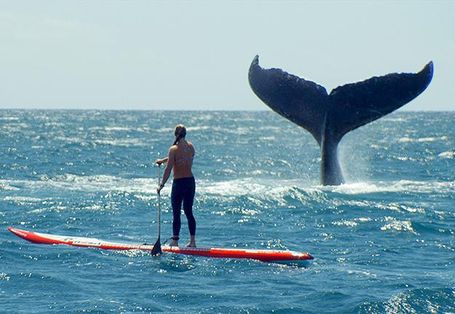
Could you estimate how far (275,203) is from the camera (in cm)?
1662

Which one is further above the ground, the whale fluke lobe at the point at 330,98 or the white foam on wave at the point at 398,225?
the whale fluke lobe at the point at 330,98

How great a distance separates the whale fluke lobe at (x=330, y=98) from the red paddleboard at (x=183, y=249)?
504 cm

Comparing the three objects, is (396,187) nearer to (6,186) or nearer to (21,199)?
(21,199)

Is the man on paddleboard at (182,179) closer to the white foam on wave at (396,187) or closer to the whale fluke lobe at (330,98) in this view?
the whale fluke lobe at (330,98)

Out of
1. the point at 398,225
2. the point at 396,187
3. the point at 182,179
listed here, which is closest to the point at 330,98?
the point at 398,225

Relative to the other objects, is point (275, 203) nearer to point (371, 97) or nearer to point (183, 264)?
point (371, 97)

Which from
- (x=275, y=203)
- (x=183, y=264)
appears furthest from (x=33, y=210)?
(x=183, y=264)

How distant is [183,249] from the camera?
35.2 ft

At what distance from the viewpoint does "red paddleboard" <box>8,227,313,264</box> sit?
10164 millimetres

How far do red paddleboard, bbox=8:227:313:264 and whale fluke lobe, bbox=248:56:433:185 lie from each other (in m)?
5.04

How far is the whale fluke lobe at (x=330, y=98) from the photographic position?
48.6 ft

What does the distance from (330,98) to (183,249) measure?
5.97 m

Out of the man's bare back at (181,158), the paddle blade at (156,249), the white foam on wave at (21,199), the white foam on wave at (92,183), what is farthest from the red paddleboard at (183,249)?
the white foam on wave at (92,183)

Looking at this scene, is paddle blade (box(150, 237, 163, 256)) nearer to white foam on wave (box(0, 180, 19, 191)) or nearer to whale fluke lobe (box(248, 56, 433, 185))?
whale fluke lobe (box(248, 56, 433, 185))
